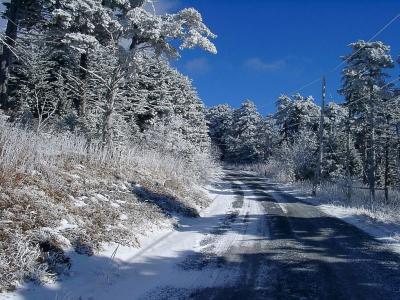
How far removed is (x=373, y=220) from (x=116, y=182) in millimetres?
7884

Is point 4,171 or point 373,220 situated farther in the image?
point 373,220

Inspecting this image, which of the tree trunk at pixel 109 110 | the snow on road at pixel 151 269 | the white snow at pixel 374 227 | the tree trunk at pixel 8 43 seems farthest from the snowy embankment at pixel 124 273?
the tree trunk at pixel 8 43

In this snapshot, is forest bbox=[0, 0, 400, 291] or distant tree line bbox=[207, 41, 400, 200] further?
distant tree line bbox=[207, 41, 400, 200]

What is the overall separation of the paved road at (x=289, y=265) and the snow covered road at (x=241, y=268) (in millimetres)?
13

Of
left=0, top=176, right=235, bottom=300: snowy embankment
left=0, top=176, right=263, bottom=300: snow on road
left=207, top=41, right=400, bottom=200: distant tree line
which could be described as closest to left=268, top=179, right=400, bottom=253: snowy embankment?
left=0, top=176, right=263, bottom=300: snow on road

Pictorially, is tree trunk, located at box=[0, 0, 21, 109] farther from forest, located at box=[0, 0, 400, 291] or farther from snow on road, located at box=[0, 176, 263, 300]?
snow on road, located at box=[0, 176, 263, 300]

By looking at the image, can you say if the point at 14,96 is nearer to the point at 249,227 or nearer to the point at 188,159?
the point at 188,159

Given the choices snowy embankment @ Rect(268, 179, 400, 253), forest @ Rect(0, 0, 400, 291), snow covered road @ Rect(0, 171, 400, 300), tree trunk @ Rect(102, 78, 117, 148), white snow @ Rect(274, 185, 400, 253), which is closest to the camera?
snow covered road @ Rect(0, 171, 400, 300)

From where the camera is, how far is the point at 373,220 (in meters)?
12.5

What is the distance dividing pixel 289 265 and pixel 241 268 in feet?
2.86

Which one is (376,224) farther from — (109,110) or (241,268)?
(109,110)

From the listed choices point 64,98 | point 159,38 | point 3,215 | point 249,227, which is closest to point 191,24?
point 159,38

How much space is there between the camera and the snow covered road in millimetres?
5453

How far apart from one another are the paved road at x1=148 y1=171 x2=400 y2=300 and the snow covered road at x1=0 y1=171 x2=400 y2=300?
0.04 ft
